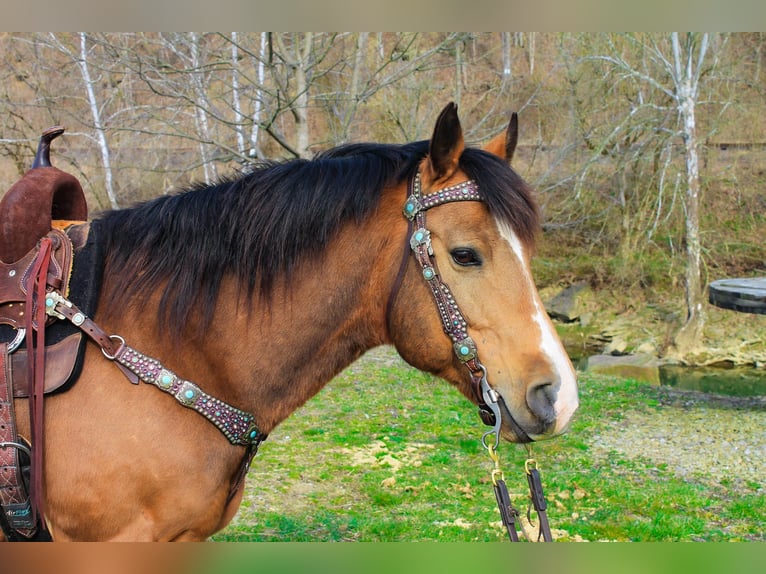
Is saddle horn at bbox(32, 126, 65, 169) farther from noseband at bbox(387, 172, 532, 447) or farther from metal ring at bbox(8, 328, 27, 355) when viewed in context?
noseband at bbox(387, 172, 532, 447)

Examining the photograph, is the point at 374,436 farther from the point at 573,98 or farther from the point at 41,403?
the point at 573,98

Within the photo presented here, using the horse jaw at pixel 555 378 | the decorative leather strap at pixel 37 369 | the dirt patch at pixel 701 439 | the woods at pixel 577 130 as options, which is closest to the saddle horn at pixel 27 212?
the decorative leather strap at pixel 37 369

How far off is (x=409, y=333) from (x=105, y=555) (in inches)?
42.7

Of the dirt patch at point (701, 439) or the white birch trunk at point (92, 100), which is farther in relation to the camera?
the white birch trunk at point (92, 100)

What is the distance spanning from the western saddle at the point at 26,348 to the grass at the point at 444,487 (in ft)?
8.28

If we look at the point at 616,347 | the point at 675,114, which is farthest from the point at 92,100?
the point at 675,114

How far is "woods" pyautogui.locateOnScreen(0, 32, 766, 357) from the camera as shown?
9.92 meters

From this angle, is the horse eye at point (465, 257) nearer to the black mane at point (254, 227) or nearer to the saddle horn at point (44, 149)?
the black mane at point (254, 227)

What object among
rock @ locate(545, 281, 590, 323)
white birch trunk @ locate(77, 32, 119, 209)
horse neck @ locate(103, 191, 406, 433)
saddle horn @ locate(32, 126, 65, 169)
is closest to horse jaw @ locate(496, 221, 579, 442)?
horse neck @ locate(103, 191, 406, 433)

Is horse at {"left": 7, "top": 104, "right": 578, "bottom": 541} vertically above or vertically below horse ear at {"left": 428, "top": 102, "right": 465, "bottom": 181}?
below

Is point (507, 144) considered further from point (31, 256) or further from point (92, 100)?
point (92, 100)

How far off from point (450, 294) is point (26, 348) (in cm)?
133

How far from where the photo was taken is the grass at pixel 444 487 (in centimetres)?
445

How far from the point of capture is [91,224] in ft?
6.91
